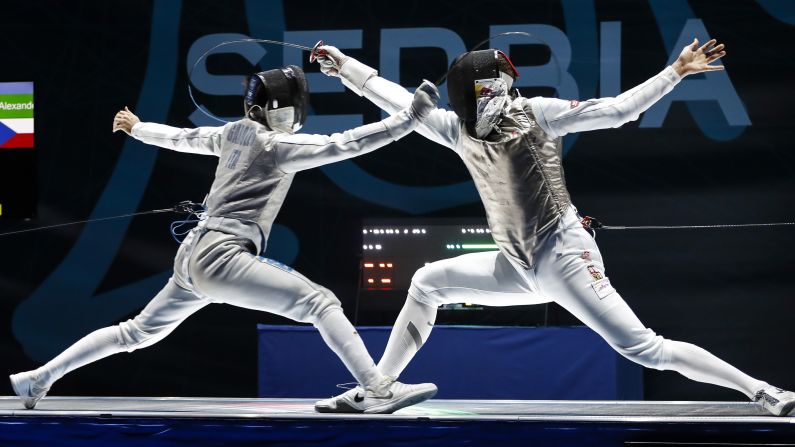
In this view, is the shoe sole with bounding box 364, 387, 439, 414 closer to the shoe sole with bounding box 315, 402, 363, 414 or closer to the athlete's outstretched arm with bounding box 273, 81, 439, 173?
the shoe sole with bounding box 315, 402, 363, 414

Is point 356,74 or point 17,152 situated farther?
point 17,152

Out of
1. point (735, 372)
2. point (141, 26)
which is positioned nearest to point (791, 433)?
point (735, 372)

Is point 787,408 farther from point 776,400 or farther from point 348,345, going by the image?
point 348,345

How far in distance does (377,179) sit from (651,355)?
303 cm

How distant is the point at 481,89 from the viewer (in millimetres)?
3365

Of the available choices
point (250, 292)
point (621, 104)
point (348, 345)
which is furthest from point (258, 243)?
point (621, 104)

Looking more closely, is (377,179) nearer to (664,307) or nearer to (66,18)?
(664,307)

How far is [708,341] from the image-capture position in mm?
5668

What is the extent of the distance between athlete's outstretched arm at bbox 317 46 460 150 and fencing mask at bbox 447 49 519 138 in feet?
0.27

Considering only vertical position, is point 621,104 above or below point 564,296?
above

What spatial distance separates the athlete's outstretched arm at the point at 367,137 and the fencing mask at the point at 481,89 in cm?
13

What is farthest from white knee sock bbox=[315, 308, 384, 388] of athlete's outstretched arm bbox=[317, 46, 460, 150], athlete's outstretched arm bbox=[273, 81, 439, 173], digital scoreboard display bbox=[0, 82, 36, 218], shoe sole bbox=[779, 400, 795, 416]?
digital scoreboard display bbox=[0, 82, 36, 218]

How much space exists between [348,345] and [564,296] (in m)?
0.75

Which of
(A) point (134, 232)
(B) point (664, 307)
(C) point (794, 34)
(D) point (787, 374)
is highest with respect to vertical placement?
(C) point (794, 34)
